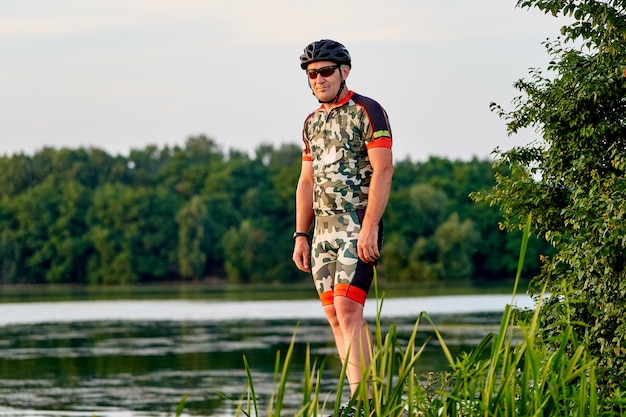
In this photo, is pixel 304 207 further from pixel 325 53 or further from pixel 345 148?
pixel 325 53

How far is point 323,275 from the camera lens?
6336 mm

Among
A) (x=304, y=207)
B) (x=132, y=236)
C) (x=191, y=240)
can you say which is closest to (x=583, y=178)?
(x=304, y=207)

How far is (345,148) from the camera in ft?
20.7

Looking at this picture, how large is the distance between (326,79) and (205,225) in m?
106

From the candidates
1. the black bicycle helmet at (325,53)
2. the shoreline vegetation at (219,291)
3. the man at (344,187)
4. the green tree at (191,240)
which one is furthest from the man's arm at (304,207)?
the green tree at (191,240)

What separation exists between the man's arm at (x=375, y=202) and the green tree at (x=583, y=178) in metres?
4.61

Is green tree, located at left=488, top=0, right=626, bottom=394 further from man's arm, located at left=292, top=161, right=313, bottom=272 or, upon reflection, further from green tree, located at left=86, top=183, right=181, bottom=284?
green tree, located at left=86, top=183, right=181, bottom=284

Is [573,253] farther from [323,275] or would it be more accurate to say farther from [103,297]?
[103,297]

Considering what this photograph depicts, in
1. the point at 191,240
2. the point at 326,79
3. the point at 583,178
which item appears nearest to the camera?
the point at 326,79

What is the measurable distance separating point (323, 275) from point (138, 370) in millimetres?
27656

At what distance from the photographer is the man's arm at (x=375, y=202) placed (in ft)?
20.1

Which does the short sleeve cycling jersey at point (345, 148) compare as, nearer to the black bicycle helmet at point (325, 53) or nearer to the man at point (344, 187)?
the man at point (344, 187)

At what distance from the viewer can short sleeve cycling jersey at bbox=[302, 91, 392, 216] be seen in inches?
245

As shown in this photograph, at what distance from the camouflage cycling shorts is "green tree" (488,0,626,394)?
4.57 meters
